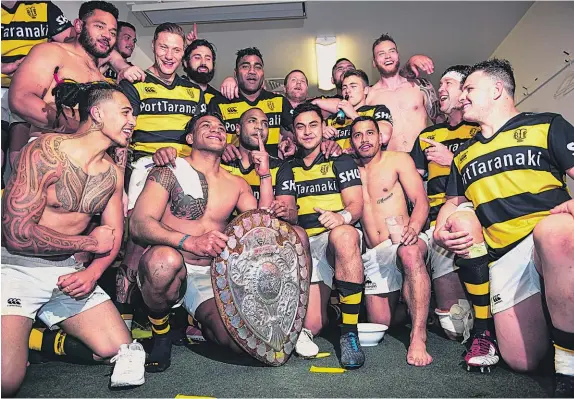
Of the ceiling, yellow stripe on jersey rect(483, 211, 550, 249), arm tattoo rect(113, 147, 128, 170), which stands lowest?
yellow stripe on jersey rect(483, 211, 550, 249)

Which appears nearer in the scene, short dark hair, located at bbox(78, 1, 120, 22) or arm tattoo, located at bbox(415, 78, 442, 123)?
short dark hair, located at bbox(78, 1, 120, 22)

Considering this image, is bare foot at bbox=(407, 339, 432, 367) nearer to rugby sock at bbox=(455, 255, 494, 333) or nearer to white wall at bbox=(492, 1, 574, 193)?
rugby sock at bbox=(455, 255, 494, 333)

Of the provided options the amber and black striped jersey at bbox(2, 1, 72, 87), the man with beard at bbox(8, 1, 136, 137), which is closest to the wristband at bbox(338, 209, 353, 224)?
the man with beard at bbox(8, 1, 136, 137)

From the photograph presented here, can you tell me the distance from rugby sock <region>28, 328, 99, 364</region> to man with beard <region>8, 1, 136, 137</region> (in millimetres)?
1176

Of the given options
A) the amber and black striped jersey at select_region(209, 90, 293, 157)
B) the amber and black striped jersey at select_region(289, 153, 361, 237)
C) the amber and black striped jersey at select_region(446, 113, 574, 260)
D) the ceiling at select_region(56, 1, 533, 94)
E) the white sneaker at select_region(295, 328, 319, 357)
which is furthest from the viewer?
the ceiling at select_region(56, 1, 533, 94)

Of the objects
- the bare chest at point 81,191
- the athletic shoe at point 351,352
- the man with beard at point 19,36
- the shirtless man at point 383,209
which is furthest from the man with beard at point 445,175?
the man with beard at point 19,36

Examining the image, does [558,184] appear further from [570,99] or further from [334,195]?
[570,99]

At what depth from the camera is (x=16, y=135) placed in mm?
3127

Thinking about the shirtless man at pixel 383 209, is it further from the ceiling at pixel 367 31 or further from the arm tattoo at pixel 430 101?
the ceiling at pixel 367 31

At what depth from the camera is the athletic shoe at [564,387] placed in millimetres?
2021

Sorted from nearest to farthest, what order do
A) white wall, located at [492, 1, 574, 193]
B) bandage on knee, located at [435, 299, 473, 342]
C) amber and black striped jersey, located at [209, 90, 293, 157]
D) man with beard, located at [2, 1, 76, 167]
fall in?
bandage on knee, located at [435, 299, 473, 342]
man with beard, located at [2, 1, 76, 167]
amber and black striped jersey, located at [209, 90, 293, 157]
white wall, located at [492, 1, 574, 193]

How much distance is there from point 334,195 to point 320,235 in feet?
1.00

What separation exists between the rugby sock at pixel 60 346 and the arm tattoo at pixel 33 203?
1.84ft

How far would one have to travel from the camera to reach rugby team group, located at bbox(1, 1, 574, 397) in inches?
95.3
